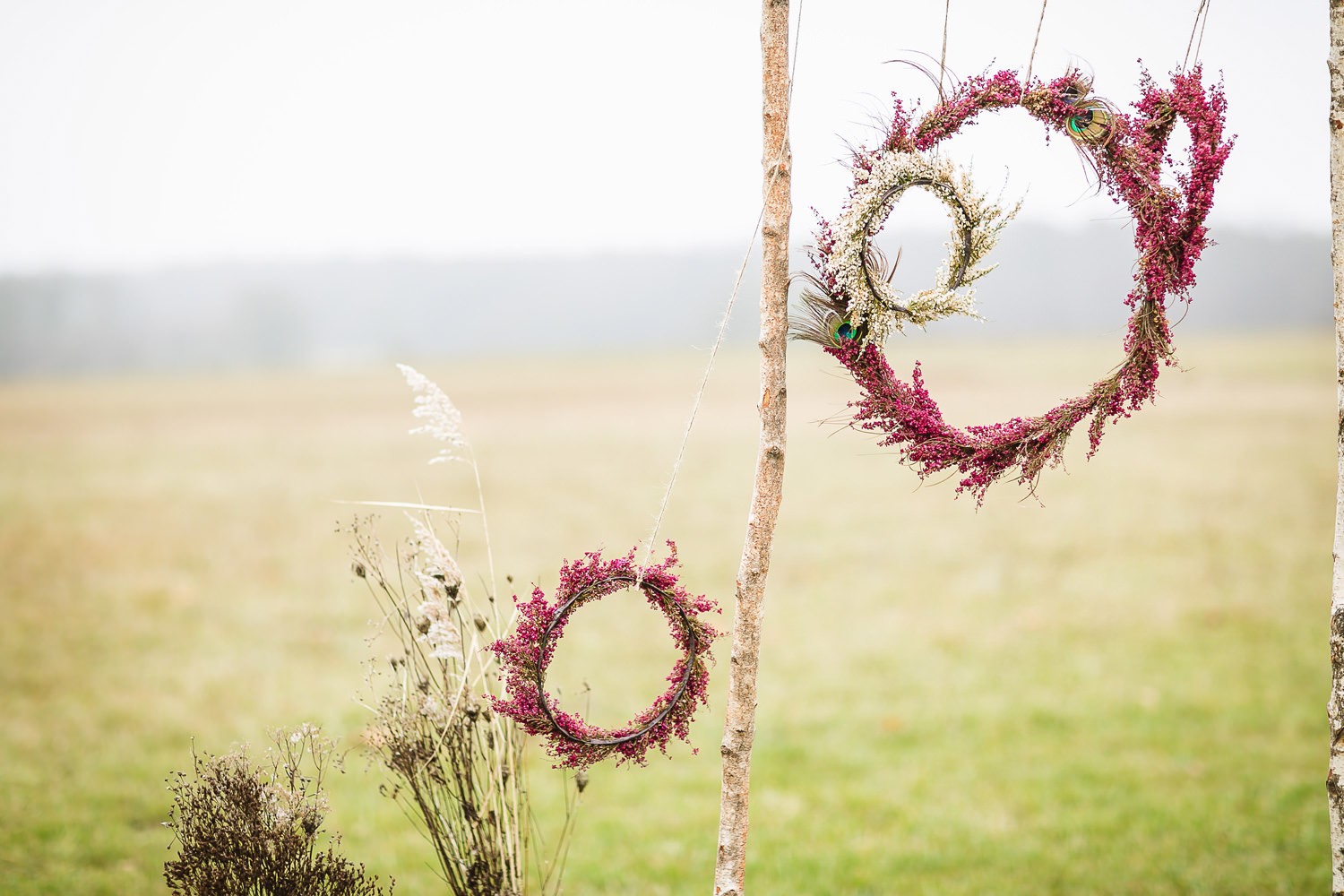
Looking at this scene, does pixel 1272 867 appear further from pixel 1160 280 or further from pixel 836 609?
pixel 836 609

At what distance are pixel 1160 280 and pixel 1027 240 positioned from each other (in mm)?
61944

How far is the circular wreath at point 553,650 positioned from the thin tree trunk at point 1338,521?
201cm

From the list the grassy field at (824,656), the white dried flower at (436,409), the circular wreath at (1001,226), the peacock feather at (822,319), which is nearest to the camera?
the circular wreath at (1001,226)

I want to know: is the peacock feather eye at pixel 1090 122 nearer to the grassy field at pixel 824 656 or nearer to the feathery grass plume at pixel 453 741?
the grassy field at pixel 824 656

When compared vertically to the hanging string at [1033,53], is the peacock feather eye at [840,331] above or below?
below

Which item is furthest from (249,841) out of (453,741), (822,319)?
(822,319)

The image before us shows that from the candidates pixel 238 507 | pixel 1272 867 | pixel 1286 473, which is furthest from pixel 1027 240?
pixel 1272 867

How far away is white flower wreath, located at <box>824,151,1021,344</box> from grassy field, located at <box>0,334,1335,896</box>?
0.77 meters

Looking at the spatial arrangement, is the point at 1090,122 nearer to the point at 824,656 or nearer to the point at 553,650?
the point at 553,650

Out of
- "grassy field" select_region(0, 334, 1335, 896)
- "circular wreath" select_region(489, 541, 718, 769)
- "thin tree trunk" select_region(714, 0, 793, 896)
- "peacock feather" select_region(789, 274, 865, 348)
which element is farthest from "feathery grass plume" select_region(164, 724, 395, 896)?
"peacock feather" select_region(789, 274, 865, 348)

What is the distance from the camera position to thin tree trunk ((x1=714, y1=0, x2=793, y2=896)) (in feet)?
9.41

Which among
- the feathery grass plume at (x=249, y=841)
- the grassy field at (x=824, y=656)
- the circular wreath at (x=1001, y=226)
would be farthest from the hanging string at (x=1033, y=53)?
the feathery grass plume at (x=249, y=841)

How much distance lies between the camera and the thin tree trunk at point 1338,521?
9.15 ft

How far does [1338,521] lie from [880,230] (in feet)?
6.02
